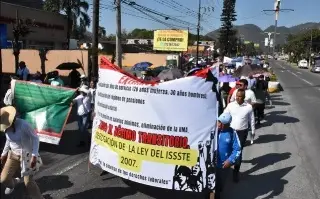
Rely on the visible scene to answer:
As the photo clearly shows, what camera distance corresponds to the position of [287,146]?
10.2m

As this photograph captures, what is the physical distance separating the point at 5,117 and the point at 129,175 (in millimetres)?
1884

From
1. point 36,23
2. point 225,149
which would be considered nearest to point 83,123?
point 225,149

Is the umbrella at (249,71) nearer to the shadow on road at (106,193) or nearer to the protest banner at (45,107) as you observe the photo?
the protest banner at (45,107)

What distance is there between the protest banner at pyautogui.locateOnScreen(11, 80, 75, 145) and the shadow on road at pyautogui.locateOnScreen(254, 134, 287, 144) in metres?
4.88

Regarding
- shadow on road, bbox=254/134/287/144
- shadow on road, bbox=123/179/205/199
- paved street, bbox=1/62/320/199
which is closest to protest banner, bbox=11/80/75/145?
paved street, bbox=1/62/320/199

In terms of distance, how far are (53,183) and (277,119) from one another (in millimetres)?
9548

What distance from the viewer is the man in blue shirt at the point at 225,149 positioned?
5.79 meters

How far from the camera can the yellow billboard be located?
38.1 meters

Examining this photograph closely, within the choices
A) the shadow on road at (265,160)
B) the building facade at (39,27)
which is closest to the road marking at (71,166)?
the shadow on road at (265,160)

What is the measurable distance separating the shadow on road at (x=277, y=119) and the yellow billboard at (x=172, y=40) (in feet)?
75.1

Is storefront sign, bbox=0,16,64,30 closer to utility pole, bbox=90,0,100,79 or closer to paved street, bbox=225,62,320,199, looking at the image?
utility pole, bbox=90,0,100,79

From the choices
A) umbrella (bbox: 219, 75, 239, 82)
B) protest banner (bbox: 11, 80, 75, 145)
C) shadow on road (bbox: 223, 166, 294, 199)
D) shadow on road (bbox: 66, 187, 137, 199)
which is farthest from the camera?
umbrella (bbox: 219, 75, 239, 82)

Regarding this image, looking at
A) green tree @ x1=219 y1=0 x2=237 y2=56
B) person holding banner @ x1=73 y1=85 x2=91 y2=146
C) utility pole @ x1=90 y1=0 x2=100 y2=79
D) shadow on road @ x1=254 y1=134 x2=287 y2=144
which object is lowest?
shadow on road @ x1=254 y1=134 x2=287 y2=144

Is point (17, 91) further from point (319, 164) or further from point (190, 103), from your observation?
point (319, 164)
